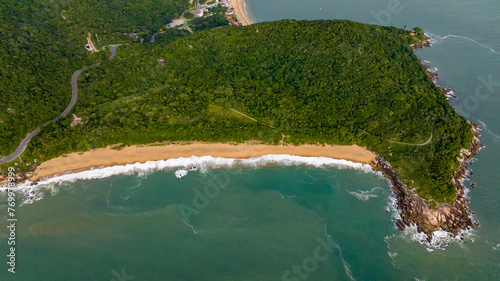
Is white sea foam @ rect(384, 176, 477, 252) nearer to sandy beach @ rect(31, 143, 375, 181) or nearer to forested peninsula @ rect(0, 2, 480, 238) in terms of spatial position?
forested peninsula @ rect(0, 2, 480, 238)

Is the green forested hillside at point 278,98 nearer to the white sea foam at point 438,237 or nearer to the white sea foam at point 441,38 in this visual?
the white sea foam at point 438,237

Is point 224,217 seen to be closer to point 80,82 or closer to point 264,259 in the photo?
point 264,259

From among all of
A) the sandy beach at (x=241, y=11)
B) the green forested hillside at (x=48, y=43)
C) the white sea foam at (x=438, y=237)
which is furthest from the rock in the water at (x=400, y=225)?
the sandy beach at (x=241, y=11)

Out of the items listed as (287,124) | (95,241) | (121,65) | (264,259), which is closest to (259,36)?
(287,124)

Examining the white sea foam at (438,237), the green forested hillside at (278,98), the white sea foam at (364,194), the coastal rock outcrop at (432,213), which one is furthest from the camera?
the green forested hillside at (278,98)

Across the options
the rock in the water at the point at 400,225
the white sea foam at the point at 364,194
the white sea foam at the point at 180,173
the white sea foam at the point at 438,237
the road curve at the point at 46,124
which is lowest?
the white sea foam at the point at 438,237

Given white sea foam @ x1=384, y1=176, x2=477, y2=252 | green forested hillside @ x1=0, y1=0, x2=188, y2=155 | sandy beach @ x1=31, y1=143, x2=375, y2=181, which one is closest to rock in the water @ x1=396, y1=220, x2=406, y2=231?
white sea foam @ x1=384, y1=176, x2=477, y2=252
